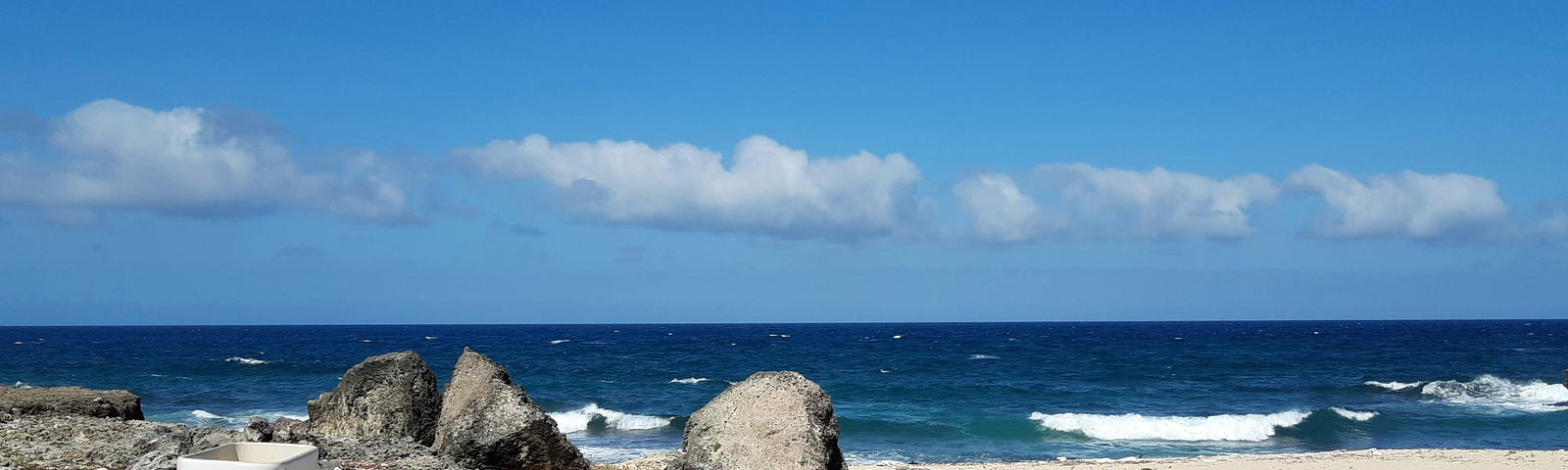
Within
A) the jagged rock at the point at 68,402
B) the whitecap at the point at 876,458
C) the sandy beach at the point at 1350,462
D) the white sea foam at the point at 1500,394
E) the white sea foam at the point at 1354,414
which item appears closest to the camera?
the jagged rock at the point at 68,402

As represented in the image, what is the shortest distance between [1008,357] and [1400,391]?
22795 mm

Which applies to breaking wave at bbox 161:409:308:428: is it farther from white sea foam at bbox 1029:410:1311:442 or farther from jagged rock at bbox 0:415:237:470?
white sea foam at bbox 1029:410:1311:442

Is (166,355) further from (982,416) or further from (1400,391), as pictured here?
(1400,391)

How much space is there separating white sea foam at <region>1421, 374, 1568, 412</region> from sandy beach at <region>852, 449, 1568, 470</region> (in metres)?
14.0

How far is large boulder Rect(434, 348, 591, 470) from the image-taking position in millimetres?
10594

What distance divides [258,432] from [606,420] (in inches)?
806

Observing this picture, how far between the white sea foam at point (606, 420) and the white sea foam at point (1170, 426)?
363 inches

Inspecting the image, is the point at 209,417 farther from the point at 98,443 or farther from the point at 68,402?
the point at 98,443

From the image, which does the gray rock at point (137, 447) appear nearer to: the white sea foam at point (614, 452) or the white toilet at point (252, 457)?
the white toilet at point (252, 457)

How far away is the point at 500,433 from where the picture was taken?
10578mm

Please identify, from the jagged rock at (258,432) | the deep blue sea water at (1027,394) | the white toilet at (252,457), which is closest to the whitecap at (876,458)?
the deep blue sea water at (1027,394)

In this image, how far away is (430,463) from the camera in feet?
34.0

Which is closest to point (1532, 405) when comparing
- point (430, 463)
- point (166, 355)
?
point (430, 463)

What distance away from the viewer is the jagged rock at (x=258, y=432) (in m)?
8.94
